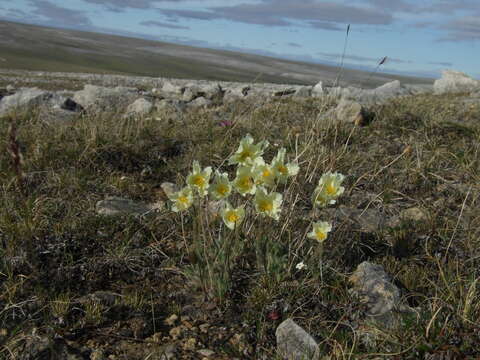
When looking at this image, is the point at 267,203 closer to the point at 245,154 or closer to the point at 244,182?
the point at 244,182

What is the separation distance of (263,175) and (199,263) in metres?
0.65

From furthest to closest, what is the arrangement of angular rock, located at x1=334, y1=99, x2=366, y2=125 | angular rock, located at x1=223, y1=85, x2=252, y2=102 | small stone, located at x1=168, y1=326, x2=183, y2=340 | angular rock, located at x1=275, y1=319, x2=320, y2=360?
angular rock, located at x1=223, y1=85, x2=252, y2=102, angular rock, located at x1=334, y1=99, x2=366, y2=125, small stone, located at x1=168, y1=326, x2=183, y2=340, angular rock, located at x1=275, y1=319, x2=320, y2=360

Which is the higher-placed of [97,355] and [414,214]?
[414,214]

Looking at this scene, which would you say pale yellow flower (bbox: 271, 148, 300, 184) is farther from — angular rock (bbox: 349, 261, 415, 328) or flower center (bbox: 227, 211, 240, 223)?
angular rock (bbox: 349, 261, 415, 328)

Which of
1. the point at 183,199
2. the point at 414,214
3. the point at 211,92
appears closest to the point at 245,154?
the point at 183,199

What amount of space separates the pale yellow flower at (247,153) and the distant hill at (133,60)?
5934cm

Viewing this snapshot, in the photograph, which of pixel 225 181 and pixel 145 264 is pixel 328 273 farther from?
pixel 145 264

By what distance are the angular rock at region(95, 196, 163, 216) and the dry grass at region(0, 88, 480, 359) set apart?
0.08 metres

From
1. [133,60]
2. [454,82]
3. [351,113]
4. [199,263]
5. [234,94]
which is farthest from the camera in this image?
[133,60]

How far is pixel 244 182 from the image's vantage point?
2303 millimetres

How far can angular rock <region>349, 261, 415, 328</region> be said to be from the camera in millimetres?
2180

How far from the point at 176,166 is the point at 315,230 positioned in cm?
205

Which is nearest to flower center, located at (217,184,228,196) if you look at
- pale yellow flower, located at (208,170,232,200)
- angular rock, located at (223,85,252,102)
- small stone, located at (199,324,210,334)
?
pale yellow flower, located at (208,170,232,200)

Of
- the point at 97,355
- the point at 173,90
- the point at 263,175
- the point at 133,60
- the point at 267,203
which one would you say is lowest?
the point at 133,60
